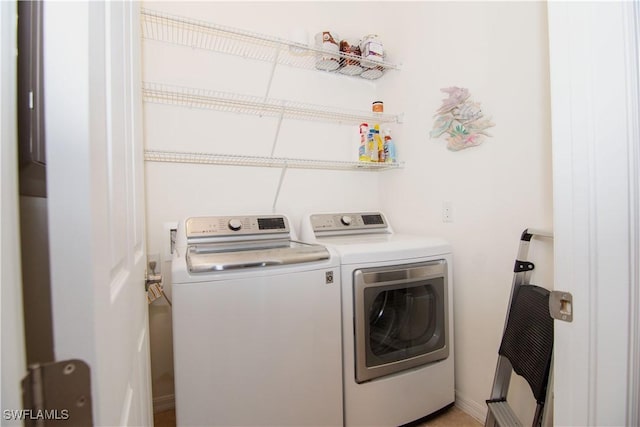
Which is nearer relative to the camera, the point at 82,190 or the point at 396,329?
the point at 82,190

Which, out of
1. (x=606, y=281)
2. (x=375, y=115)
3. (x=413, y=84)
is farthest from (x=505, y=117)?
(x=606, y=281)

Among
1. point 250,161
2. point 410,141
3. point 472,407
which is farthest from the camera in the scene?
point 410,141

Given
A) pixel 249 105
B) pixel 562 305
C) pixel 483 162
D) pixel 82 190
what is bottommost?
pixel 562 305

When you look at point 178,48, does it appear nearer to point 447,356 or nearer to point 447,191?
point 447,191

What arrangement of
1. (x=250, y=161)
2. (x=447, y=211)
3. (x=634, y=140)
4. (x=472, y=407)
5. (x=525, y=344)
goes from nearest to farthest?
(x=634, y=140) < (x=525, y=344) < (x=472, y=407) < (x=447, y=211) < (x=250, y=161)

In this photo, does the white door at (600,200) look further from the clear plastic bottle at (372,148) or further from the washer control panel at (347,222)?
the clear plastic bottle at (372,148)

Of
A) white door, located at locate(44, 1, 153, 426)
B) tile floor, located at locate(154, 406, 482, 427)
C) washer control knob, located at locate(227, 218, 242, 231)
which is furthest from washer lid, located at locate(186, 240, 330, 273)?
tile floor, located at locate(154, 406, 482, 427)

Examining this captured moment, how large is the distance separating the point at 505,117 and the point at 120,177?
1.71 m

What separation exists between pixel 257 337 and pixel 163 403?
1067mm

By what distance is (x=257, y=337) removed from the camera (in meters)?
1.20

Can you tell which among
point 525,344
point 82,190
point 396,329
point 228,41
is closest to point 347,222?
point 396,329

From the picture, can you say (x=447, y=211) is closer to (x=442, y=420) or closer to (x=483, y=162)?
(x=483, y=162)

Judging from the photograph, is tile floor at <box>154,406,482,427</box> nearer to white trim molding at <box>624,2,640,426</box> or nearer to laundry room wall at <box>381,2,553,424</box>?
laundry room wall at <box>381,2,553,424</box>

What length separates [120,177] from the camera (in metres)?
0.52
